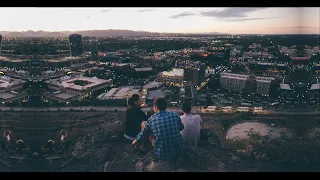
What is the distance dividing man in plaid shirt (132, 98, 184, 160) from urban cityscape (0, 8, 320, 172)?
164 mm

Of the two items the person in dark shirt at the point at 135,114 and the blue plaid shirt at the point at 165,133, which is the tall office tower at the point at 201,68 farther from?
the blue plaid shirt at the point at 165,133

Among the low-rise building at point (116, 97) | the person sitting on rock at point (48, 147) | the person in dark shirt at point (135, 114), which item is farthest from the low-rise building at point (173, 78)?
the person in dark shirt at point (135, 114)

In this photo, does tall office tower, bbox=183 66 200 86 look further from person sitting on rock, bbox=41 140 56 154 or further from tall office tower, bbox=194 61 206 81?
person sitting on rock, bbox=41 140 56 154

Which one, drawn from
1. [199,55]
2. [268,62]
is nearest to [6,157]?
[199,55]

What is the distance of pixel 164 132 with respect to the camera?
178 cm

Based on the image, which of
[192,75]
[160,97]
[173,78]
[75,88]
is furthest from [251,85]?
[160,97]

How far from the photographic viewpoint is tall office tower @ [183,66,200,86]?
29.9ft

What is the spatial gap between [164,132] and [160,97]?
50 centimetres

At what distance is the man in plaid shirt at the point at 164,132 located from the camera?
69.5 inches

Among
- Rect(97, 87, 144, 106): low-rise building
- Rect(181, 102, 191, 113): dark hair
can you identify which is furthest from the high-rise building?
Rect(181, 102, 191, 113): dark hair

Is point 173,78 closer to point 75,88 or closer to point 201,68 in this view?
point 201,68

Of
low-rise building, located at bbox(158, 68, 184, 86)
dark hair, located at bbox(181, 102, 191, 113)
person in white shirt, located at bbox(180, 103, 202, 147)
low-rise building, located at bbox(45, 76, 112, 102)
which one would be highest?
dark hair, located at bbox(181, 102, 191, 113)

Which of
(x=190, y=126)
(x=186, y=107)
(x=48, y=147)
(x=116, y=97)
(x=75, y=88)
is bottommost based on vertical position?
(x=116, y=97)
